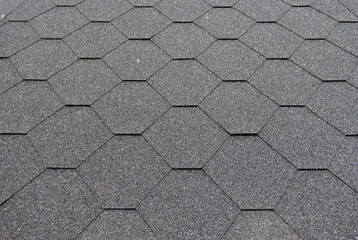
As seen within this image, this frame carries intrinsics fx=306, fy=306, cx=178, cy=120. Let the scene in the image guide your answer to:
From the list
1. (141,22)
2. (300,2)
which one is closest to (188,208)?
(141,22)

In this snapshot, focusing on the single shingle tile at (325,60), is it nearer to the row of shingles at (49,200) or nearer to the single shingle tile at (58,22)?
the row of shingles at (49,200)

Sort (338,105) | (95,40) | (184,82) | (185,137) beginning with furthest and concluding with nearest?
(95,40)
(184,82)
(338,105)
(185,137)

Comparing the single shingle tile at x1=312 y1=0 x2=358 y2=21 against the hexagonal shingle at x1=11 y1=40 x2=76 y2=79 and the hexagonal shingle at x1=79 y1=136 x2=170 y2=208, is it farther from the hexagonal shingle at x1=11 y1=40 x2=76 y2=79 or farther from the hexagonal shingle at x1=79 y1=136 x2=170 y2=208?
the hexagonal shingle at x1=11 y1=40 x2=76 y2=79

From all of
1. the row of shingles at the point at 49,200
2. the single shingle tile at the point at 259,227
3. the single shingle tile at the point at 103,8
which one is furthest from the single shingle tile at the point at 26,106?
the single shingle tile at the point at 259,227

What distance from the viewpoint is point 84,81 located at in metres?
1.55

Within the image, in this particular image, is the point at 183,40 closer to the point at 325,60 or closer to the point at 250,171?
the point at 325,60

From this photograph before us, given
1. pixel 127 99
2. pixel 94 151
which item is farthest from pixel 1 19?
pixel 94 151

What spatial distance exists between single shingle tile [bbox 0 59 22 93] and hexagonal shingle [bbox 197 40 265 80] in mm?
957

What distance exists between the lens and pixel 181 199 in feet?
3.83

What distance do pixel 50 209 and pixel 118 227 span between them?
0.27 metres

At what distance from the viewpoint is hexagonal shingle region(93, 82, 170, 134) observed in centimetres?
138

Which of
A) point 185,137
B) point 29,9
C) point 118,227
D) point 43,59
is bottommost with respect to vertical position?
point 118,227

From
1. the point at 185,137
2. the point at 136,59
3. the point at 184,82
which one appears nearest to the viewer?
the point at 185,137

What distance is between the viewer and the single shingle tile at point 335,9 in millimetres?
1875
